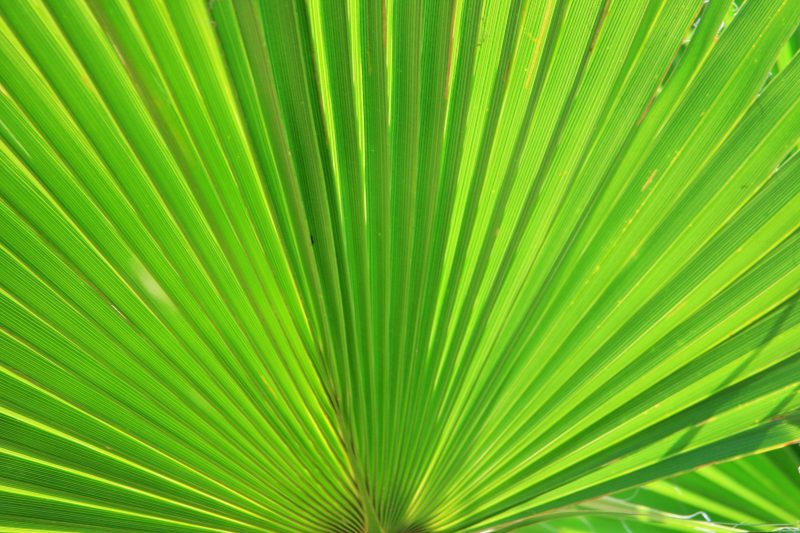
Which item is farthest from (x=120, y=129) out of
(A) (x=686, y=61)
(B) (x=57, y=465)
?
(A) (x=686, y=61)

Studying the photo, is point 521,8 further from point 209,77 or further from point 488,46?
point 209,77

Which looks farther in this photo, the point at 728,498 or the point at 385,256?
the point at 728,498

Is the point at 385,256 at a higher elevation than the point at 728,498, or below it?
higher

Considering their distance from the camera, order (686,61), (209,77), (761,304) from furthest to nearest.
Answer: (761,304) < (686,61) < (209,77)

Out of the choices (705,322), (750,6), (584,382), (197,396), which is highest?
(750,6)

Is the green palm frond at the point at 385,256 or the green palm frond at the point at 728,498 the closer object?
the green palm frond at the point at 385,256

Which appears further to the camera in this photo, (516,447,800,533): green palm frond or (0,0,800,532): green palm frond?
(516,447,800,533): green palm frond

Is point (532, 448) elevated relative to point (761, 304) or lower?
lower

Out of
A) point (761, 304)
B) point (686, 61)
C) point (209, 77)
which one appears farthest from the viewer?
point (761, 304)
